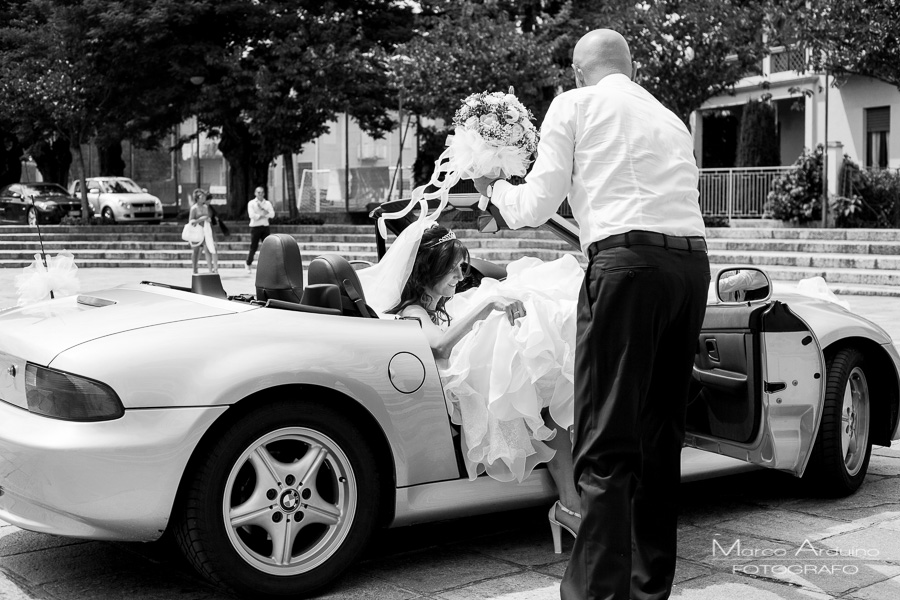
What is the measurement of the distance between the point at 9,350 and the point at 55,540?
0.99 metres

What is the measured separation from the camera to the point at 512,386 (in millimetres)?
3861

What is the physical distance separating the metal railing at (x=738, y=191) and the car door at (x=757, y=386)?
20.2 metres

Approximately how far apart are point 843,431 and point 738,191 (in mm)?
20162

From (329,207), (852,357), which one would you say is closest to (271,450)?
(852,357)

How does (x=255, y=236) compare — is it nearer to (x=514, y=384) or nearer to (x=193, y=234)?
(x=193, y=234)

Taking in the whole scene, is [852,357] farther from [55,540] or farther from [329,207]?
[329,207]

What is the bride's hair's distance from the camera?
4.49 metres

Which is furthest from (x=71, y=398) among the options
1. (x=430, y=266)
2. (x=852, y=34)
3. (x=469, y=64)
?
(x=469, y=64)

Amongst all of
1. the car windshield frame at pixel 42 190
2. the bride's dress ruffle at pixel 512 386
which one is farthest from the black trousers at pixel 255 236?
the bride's dress ruffle at pixel 512 386

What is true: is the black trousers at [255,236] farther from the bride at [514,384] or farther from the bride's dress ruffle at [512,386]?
the bride's dress ruffle at [512,386]

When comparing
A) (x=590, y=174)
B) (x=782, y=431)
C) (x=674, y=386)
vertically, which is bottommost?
(x=782, y=431)

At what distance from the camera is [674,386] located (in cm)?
337

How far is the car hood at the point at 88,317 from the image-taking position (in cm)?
362

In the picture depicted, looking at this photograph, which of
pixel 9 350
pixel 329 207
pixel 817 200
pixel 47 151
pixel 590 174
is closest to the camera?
pixel 590 174
